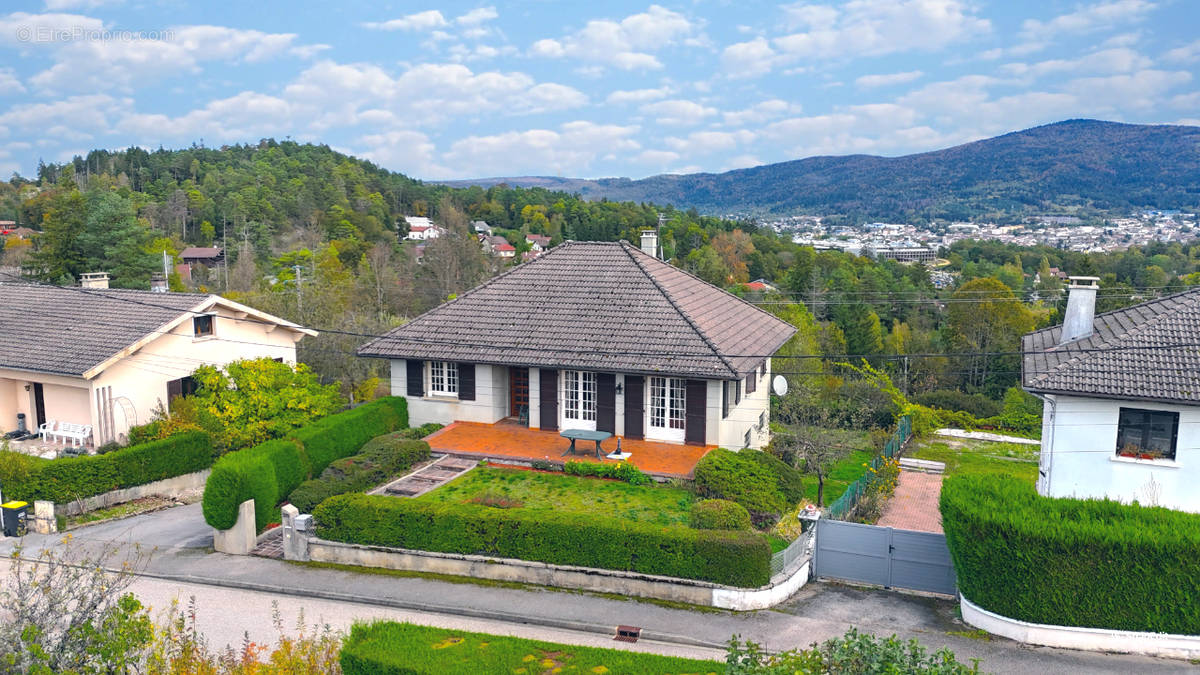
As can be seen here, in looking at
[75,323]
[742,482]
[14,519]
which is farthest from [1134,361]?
[75,323]

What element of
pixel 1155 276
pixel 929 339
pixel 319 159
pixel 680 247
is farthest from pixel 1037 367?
pixel 319 159

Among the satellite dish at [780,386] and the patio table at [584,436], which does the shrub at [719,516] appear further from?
the satellite dish at [780,386]

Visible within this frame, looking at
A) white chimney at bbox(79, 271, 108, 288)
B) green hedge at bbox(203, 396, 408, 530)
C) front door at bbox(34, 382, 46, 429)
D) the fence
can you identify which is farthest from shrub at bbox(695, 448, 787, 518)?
white chimney at bbox(79, 271, 108, 288)

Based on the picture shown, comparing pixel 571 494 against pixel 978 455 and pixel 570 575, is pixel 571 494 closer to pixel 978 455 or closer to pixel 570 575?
pixel 570 575

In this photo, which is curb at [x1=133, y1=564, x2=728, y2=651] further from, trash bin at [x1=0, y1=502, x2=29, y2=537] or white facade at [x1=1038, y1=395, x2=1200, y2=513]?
white facade at [x1=1038, y1=395, x2=1200, y2=513]

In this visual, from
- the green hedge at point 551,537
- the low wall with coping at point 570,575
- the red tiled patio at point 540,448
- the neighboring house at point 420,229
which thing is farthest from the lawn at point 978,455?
the neighboring house at point 420,229
